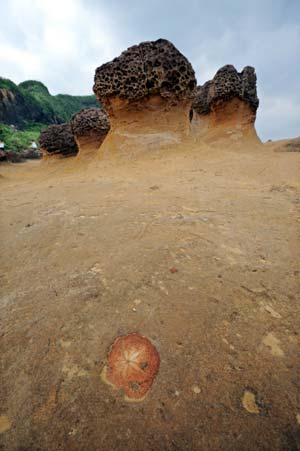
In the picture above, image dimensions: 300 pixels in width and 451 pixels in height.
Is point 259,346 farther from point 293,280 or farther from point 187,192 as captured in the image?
point 187,192

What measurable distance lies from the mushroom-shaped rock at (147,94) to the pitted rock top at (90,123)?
256 cm

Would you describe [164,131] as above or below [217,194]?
above

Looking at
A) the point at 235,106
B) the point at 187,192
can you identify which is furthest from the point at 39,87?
the point at 187,192

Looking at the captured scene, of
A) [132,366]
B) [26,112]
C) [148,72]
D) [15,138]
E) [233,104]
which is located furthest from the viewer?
[26,112]

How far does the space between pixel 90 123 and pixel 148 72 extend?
3563 mm

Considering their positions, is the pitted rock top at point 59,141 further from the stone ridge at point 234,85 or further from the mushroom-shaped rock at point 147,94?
the stone ridge at point 234,85

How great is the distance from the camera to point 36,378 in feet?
2.61

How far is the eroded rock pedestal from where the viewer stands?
9.80 m

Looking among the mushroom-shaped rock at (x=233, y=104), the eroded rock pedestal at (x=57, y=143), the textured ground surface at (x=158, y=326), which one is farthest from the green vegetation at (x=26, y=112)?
the textured ground surface at (x=158, y=326)

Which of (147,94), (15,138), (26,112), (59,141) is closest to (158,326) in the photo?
(147,94)

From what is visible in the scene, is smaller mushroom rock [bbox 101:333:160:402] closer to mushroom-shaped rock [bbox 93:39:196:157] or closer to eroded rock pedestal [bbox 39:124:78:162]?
mushroom-shaped rock [bbox 93:39:196:157]

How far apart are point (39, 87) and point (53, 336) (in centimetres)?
4415

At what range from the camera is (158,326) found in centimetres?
97

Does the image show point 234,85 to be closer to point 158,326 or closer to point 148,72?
point 148,72
